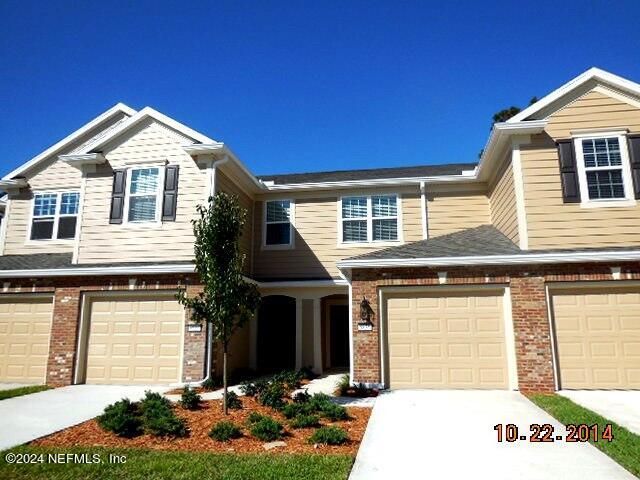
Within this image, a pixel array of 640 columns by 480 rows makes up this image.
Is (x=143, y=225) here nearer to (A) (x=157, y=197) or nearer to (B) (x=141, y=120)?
(A) (x=157, y=197)

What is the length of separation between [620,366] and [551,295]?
6.78ft

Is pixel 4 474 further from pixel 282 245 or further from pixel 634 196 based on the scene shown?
pixel 634 196

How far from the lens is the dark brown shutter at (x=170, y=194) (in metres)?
12.5

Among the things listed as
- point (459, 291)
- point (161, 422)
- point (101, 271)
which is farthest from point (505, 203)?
point (101, 271)

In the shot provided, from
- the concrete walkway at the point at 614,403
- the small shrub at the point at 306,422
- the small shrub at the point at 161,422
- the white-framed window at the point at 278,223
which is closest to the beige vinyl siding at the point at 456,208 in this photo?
the white-framed window at the point at 278,223

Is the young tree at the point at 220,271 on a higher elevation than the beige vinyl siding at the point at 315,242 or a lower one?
lower

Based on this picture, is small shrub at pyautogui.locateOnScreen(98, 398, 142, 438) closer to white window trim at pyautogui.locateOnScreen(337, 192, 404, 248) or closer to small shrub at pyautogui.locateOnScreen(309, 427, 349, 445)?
small shrub at pyautogui.locateOnScreen(309, 427, 349, 445)

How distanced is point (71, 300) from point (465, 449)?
11042 millimetres

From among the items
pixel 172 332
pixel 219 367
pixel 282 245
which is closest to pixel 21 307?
pixel 172 332

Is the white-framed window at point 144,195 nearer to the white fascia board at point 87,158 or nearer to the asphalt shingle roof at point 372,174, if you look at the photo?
the white fascia board at point 87,158

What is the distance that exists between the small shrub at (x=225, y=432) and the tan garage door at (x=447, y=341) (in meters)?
4.88

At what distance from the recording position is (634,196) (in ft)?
34.7

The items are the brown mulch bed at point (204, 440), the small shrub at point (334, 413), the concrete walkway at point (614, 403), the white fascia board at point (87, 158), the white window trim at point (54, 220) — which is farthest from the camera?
the white window trim at point (54, 220)

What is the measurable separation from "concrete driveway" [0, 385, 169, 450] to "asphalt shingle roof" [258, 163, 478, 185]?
369 inches
